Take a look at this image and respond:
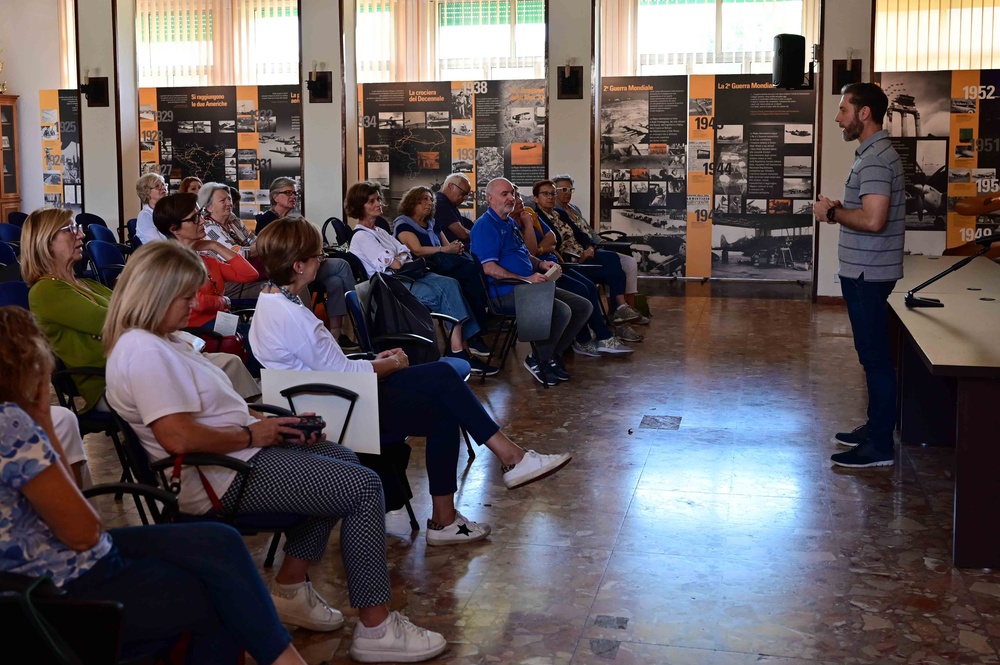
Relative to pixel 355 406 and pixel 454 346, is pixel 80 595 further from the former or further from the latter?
pixel 454 346

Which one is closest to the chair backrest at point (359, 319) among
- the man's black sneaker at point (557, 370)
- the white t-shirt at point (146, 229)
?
the man's black sneaker at point (557, 370)

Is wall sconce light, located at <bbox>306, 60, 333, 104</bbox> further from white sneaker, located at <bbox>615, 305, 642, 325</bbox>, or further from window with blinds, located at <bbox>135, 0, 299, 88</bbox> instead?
white sneaker, located at <bbox>615, 305, 642, 325</bbox>

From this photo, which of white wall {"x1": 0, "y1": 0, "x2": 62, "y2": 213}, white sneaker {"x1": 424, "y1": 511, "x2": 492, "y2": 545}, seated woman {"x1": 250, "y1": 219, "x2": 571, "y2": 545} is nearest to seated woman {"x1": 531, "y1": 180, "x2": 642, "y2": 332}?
seated woman {"x1": 250, "y1": 219, "x2": 571, "y2": 545}

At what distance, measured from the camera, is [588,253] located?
30.0 feet

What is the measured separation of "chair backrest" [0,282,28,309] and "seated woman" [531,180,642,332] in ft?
16.7

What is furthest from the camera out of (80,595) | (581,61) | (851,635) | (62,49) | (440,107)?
(62,49)

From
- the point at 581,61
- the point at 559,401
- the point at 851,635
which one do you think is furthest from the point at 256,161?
the point at 851,635

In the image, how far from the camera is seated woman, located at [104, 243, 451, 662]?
2834 mm

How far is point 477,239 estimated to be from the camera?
7195 millimetres

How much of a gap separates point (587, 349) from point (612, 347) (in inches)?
7.5

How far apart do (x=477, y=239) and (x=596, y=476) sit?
9.10ft

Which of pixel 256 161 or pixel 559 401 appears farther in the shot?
pixel 256 161

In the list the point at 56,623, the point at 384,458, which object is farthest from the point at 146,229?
the point at 56,623

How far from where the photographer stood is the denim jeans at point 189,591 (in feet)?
7.34
